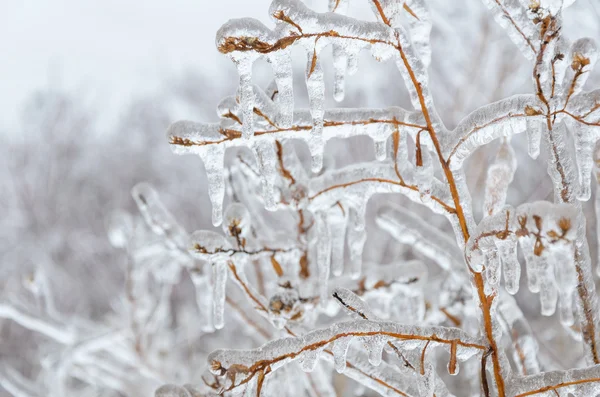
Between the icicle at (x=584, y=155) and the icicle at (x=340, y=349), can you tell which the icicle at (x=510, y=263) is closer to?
the icicle at (x=584, y=155)

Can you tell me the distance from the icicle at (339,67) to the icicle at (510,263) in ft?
1.18

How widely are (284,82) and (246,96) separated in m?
0.06

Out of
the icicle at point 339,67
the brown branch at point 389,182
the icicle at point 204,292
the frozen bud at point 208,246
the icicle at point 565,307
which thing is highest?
the icicle at point 339,67

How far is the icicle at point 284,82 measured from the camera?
A: 72 centimetres

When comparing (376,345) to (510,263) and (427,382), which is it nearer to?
(427,382)

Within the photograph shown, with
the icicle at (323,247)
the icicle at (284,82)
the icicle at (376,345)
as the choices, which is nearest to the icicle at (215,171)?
the icicle at (284,82)

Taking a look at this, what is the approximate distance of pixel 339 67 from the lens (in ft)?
2.60

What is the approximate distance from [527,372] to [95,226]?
10745 mm

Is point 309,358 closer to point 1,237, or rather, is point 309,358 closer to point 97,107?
point 1,237

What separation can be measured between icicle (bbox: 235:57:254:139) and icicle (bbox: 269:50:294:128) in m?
0.04

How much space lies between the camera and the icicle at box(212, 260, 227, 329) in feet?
3.30

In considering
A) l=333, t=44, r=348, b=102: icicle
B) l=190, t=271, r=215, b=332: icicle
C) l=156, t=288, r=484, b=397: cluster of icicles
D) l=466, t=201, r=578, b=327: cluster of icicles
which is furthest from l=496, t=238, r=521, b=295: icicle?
l=190, t=271, r=215, b=332: icicle

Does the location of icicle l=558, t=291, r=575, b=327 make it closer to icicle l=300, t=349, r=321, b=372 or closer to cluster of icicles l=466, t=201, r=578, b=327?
cluster of icicles l=466, t=201, r=578, b=327

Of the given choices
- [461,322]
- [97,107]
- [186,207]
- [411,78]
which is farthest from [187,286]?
[411,78]
